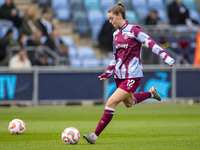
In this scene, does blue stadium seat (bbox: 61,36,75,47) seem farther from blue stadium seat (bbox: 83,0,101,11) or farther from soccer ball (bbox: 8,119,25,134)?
soccer ball (bbox: 8,119,25,134)

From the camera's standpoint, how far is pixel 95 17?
23.6 meters

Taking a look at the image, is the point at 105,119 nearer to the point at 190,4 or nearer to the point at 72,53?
the point at 72,53

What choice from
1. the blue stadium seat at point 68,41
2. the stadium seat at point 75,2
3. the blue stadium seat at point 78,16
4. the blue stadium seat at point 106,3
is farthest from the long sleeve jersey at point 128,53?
the blue stadium seat at point 106,3

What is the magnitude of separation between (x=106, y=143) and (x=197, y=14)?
738 inches

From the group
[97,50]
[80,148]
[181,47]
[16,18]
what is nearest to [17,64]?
[16,18]

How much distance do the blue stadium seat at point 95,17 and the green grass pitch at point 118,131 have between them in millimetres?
8790

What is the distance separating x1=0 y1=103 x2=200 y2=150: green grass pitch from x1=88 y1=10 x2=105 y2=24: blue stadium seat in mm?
8790

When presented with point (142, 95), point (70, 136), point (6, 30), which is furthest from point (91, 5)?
point (70, 136)

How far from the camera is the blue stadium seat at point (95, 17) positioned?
23406 millimetres

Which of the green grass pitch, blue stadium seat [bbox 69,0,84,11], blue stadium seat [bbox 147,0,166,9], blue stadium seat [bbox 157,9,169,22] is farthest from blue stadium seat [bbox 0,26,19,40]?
blue stadium seat [bbox 147,0,166,9]

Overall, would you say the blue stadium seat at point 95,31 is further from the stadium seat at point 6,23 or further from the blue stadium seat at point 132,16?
the stadium seat at point 6,23

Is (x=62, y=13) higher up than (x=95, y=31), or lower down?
higher up

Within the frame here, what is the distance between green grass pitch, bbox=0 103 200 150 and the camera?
7812 millimetres

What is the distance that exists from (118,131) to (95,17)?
1384 centimetres
